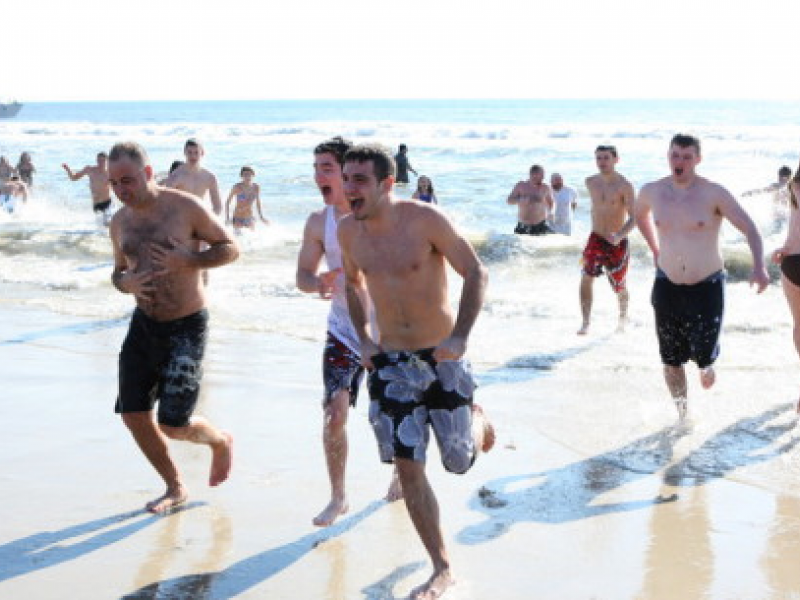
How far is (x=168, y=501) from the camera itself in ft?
16.0

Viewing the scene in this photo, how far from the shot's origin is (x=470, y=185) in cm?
2916

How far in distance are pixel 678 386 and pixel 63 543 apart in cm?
354

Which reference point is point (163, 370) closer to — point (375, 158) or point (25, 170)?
point (375, 158)

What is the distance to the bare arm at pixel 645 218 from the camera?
6.50m

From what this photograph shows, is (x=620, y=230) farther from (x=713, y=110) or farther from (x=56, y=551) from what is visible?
(x=713, y=110)

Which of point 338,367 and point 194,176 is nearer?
point 338,367

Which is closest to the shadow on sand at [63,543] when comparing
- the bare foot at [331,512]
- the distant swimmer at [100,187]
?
the bare foot at [331,512]

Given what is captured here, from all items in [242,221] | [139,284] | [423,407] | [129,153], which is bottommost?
[242,221]

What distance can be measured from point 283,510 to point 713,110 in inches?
3070

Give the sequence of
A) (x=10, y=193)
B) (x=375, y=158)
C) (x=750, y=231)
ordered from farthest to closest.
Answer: (x=10, y=193), (x=750, y=231), (x=375, y=158)

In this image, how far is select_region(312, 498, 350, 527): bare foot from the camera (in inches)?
180

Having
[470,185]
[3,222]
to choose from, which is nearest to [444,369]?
[3,222]

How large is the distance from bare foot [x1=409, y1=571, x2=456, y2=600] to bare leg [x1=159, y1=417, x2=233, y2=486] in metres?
1.37

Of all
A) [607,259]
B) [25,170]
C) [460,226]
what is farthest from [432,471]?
[25,170]
